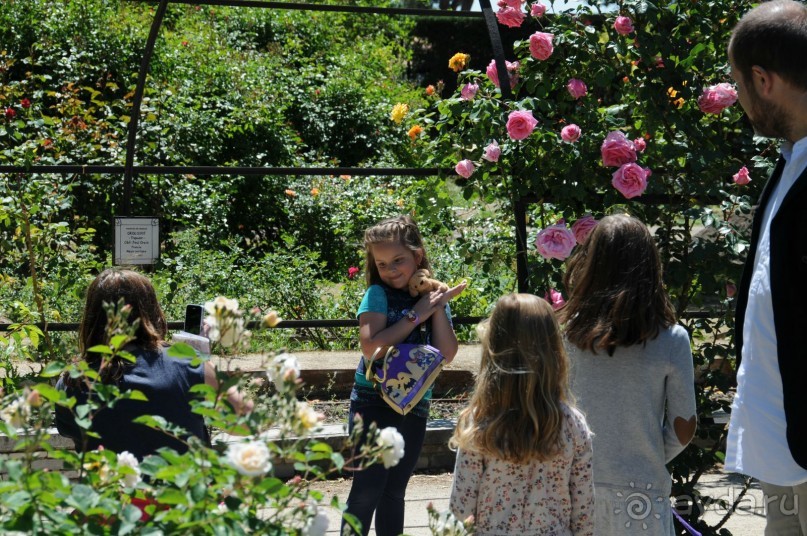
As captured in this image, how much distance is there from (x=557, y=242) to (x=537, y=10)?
1020mm

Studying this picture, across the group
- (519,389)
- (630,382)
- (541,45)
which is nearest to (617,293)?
(630,382)

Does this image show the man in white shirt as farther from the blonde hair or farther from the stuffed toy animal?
the stuffed toy animal

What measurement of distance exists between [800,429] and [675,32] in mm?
2125

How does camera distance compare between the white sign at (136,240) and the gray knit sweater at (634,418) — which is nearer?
the gray knit sweater at (634,418)

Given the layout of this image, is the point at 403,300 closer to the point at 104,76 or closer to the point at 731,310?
the point at 731,310

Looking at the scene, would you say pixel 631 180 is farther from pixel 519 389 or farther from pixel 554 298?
pixel 519 389

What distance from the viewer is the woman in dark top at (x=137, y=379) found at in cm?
247

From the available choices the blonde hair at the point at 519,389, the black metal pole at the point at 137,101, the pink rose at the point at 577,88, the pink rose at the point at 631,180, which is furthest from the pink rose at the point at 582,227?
the black metal pole at the point at 137,101

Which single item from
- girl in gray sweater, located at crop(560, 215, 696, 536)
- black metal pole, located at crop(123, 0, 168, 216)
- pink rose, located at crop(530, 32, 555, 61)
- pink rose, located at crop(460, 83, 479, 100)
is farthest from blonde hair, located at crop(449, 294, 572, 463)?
black metal pole, located at crop(123, 0, 168, 216)

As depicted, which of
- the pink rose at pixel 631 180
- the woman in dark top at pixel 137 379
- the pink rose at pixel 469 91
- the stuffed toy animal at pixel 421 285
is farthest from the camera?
the pink rose at pixel 469 91

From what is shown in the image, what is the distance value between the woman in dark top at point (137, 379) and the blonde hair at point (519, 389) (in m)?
0.69

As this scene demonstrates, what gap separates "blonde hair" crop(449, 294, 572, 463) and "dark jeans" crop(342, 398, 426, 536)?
0.91 metres

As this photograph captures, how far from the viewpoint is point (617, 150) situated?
366 cm

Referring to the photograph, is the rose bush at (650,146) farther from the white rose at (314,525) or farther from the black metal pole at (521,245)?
the white rose at (314,525)
